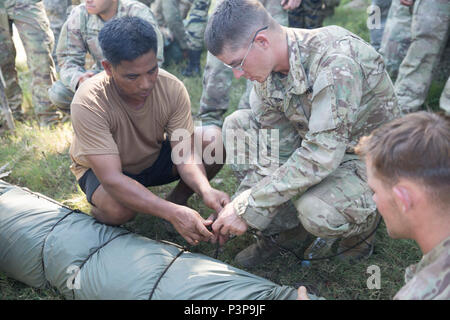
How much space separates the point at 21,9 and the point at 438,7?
4.18 metres

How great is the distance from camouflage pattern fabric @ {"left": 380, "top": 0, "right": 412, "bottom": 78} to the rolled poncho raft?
305cm

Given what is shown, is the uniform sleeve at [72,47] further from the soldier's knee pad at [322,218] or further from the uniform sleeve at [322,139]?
the soldier's knee pad at [322,218]

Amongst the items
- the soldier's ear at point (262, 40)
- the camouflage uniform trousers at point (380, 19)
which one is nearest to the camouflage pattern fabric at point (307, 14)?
the camouflage uniform trousers at point (380, 19)

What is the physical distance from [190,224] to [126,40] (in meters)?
1.19

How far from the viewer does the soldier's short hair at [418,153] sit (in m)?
1.62

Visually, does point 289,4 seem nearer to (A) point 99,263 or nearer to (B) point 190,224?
(B) point 190,224

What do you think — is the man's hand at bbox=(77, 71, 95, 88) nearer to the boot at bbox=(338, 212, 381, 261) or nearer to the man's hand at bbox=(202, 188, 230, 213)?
the man's hand at bbox=(202, 188, 230, 213)

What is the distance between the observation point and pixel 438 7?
147 inches

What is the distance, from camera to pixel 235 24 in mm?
2443

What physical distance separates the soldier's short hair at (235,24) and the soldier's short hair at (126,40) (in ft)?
1.57

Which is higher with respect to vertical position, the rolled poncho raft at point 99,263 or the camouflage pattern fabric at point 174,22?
the camouflage pattern fabric at point 174,22

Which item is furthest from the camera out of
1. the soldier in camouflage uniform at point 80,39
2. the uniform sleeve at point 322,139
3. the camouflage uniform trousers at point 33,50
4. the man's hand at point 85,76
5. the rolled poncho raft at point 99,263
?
the camouflage uniform trousers at point 33,50

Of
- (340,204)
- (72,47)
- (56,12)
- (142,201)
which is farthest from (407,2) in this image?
(56,12)

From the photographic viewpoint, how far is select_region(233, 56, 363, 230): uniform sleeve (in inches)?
92.5
